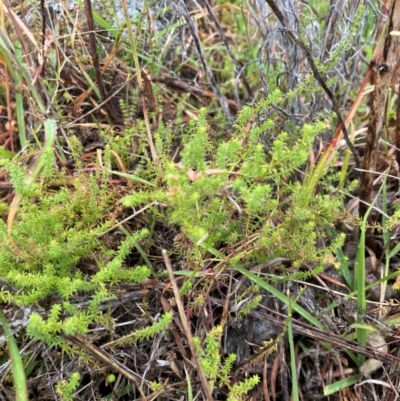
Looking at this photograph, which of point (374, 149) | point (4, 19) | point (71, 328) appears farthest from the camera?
point (4, 19)

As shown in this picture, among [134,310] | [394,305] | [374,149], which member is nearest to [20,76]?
[134,310]

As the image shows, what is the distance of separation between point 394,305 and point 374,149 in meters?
0.41

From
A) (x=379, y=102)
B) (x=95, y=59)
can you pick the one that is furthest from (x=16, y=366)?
(x=379, y=102)

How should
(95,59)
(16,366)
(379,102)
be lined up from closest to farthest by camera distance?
(16,366)
(379,102)
(95,59)

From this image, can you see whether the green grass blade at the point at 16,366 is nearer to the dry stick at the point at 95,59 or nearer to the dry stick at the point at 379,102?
the dry stick at the point at 95,59

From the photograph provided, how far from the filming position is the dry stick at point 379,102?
1141mm

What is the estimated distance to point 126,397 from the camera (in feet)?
3.68

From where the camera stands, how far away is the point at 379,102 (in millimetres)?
1218

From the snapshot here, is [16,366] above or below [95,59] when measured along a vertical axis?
below

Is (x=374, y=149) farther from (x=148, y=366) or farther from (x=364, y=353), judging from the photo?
(x=148, y=366)

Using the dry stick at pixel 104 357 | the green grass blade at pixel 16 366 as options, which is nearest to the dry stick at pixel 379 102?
the dry stick at pixel 104 357

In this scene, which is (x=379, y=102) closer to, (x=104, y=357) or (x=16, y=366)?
(x=104, y=357)

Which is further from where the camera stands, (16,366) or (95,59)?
(95,59)

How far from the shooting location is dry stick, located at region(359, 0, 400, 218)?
1141 mm
